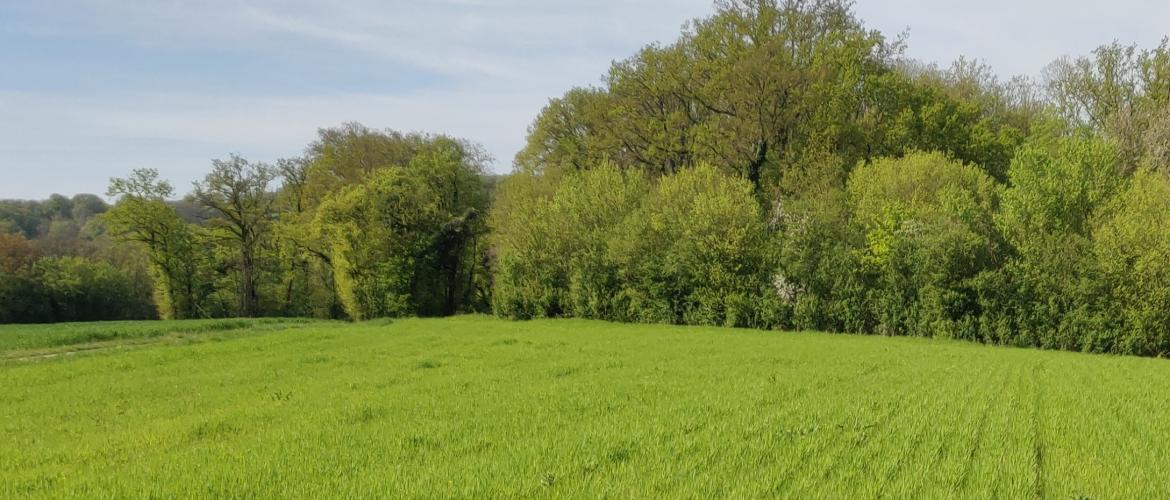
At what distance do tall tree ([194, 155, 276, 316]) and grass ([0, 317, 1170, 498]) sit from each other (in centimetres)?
4099

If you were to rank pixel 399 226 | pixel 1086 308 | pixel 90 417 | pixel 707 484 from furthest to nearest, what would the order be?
1. pixel 399 226
2. pixel 1086 308
3. pixel 90 417
4. pixel 707 484

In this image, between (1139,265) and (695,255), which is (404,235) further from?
(1139,265)

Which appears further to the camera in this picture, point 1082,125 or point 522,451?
point 1082,125

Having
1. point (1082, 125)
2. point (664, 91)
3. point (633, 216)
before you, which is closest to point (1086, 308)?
point (1082, 125)

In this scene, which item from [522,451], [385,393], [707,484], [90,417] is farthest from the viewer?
[385,393]

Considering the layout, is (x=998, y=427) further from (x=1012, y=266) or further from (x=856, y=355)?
(x=1012, y=266)

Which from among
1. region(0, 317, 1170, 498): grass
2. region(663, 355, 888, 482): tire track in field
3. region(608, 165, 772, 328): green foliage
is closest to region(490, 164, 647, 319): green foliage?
region(608, 165, 772, 328): green foliage

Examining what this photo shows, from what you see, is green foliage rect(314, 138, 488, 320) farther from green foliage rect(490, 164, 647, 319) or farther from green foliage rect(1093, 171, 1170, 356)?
green foliage rect(1093, 171, 1170, 356)

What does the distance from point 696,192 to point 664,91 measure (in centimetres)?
866

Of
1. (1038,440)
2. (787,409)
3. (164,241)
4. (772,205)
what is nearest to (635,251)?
(772,205)

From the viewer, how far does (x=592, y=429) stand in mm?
9266

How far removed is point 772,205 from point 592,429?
3165 cm

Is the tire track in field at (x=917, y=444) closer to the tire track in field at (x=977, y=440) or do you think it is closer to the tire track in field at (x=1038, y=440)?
the tire track in field at (x=977, y=440)

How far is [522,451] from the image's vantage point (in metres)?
8.04
